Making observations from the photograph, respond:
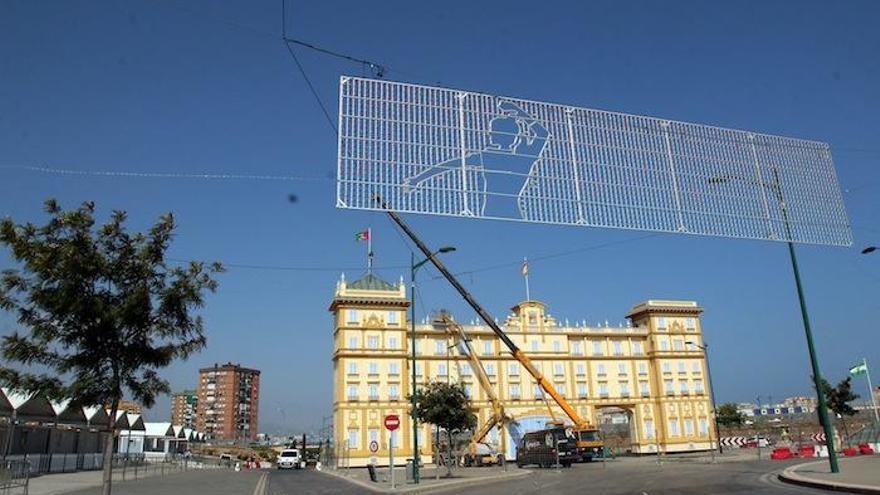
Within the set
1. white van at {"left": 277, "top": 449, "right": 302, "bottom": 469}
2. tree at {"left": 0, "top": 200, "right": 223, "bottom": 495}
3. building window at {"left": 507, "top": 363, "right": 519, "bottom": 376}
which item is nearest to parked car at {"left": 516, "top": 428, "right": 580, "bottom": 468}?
building window at {"left": 507, "top": 363, "right": 519, "bottom": 376}

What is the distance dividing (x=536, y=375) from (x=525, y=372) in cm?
892

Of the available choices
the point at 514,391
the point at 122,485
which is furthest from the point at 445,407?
the point at 514,391

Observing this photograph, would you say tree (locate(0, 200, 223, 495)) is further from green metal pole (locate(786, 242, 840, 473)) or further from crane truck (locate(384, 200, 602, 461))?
crane truck (locate(384, 200, 602, 461))

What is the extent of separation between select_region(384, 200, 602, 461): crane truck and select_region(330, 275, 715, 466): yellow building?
15.9 ft

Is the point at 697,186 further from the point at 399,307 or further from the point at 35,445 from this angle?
the point at 399,307

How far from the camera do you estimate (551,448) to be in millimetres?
47562

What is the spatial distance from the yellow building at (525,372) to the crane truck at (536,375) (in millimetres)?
4834

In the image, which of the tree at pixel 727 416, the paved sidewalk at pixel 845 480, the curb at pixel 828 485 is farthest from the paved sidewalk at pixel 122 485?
the tree at pixel 727 416

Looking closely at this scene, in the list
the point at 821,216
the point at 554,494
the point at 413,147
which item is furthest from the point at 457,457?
the point at 413,147

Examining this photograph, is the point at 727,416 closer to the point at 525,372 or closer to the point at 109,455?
the point at 525,372

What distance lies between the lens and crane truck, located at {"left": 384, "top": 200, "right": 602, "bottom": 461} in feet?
173

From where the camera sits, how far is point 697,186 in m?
18.3

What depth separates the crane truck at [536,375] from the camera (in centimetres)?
5259

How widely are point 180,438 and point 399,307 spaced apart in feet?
167
